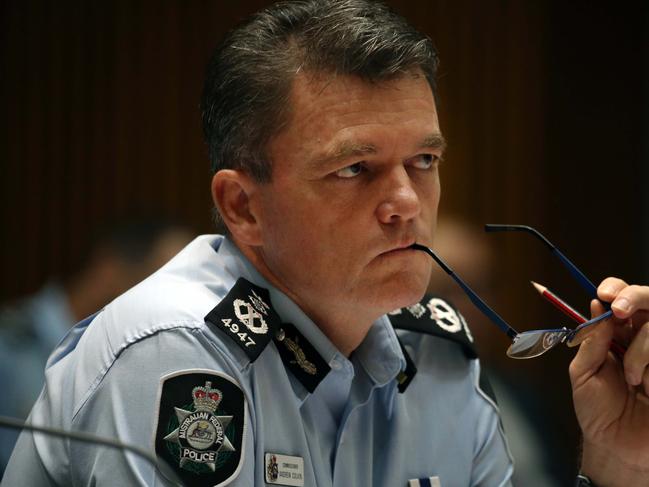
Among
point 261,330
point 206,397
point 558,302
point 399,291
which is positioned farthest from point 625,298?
point 206,397

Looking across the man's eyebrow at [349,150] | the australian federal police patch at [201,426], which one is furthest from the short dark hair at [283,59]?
the australian federal police patch at [201,426]

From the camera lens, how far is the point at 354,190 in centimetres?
164

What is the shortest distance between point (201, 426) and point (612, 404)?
81 cm

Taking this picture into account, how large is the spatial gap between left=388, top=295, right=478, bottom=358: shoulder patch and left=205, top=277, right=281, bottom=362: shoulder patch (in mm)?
343

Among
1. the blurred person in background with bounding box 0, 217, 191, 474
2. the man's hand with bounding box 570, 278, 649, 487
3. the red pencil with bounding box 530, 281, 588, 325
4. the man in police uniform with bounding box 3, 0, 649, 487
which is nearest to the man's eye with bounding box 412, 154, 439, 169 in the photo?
the man in police uniform with bounding box 3, 0, 649, 487

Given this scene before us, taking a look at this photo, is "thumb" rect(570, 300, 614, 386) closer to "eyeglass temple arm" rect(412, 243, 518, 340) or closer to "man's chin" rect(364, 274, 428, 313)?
"eyeglass temple arm" rect(412, 243, 518, 340)

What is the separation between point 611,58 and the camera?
3900mm

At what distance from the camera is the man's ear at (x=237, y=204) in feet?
5.75

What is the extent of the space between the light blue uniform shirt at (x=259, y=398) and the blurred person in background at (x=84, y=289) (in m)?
1.29

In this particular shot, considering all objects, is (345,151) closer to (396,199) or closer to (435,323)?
(396,199)

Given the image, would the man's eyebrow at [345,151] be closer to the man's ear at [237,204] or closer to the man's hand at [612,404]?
the man's ear at [237,204]

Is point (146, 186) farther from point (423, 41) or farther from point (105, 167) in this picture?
point (423, 41)

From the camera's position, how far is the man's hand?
5.85 feet

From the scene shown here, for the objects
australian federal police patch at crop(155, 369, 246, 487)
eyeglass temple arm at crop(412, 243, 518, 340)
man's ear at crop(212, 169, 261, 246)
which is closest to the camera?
australian federal police patch at crop(155, 369, 246, 487)
